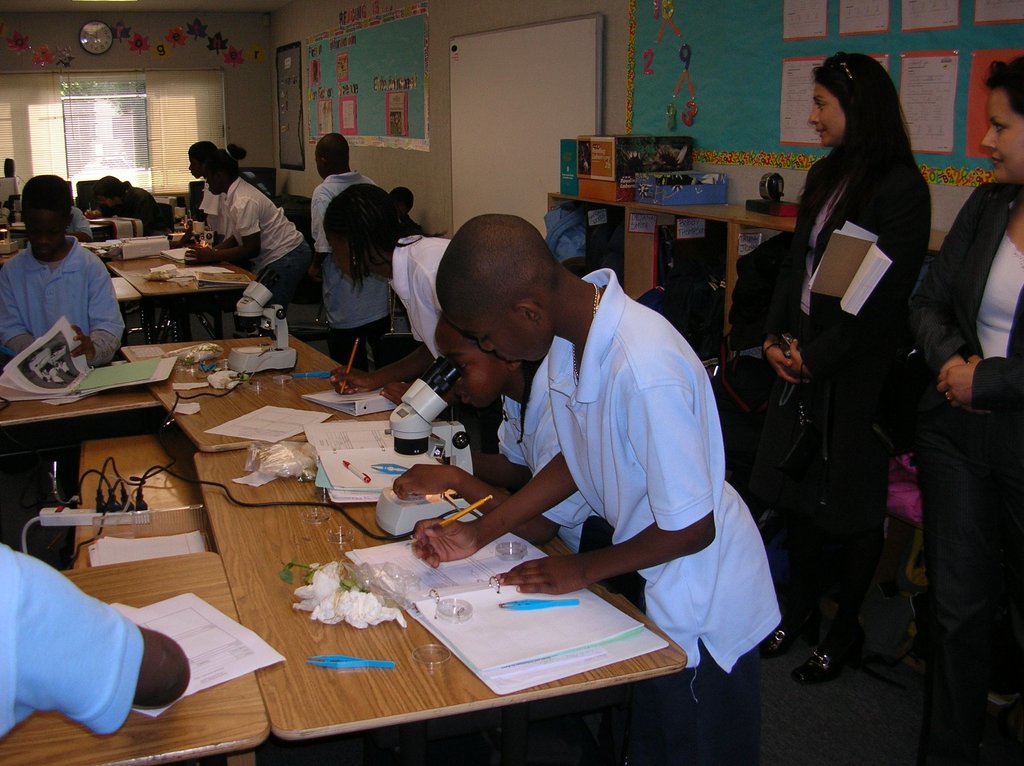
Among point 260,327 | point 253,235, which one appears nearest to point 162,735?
point 260,327

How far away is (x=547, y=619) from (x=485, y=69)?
5131mm

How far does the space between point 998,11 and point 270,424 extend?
2.44m

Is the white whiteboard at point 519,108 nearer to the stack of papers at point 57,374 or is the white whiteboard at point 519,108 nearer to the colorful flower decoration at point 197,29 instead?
the stack of papers at point 57,374

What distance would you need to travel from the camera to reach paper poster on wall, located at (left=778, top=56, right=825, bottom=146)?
11.8 ft

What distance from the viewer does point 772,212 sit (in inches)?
136

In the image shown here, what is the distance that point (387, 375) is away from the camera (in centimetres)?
295

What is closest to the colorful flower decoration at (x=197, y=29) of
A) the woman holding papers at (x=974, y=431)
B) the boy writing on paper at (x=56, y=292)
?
the boy writing on paper at (x=56, y=292)

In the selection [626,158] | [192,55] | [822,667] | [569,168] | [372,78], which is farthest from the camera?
[192,55]

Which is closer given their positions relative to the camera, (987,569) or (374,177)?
(987,569)

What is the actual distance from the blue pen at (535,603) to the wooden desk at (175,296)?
12.5ft

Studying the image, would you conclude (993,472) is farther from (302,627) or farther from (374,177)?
(374,177)

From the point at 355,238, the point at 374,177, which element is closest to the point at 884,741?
the point at 355,238

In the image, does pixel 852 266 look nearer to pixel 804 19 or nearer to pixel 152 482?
pixel 804 19

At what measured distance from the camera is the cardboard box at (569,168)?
14.1ft
